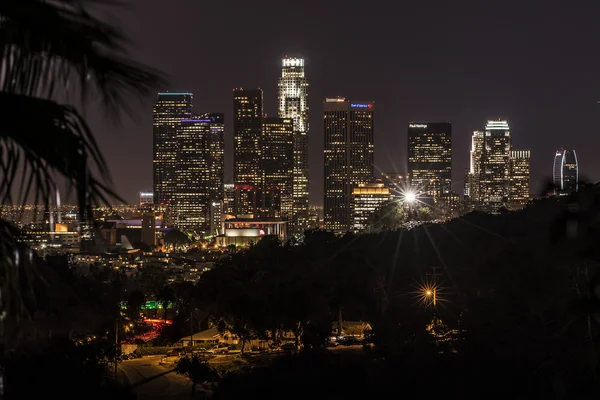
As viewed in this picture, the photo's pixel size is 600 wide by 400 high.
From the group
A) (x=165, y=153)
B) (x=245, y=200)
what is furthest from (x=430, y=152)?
(x=165, y=153)

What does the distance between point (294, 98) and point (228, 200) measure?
3166 centimetres

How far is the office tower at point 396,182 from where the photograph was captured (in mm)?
129812

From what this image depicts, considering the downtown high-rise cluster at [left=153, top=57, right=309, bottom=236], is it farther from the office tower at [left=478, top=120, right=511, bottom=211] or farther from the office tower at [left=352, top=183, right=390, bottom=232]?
the office tower at [left=478, top=120, right=511, bottom=211]

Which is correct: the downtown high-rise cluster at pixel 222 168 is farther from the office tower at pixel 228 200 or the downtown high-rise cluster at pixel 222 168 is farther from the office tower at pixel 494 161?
the office tower at pixel 494 161

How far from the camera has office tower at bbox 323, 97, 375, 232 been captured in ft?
455

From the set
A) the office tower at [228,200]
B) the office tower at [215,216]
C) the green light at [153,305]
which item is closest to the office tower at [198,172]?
the office tower at [215,216]

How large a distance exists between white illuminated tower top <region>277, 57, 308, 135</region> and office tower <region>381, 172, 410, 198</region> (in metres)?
32.5

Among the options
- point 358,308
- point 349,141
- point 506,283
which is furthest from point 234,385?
point 349,141

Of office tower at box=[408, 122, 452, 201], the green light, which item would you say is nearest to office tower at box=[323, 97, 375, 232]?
office tower at box=[408, 122, 452, 201]

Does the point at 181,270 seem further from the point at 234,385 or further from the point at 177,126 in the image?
the point at 177,126

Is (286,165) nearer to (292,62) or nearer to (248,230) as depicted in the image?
(292,62)

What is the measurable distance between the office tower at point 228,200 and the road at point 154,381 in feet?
416

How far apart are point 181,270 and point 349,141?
261ft

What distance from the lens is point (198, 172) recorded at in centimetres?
15112
